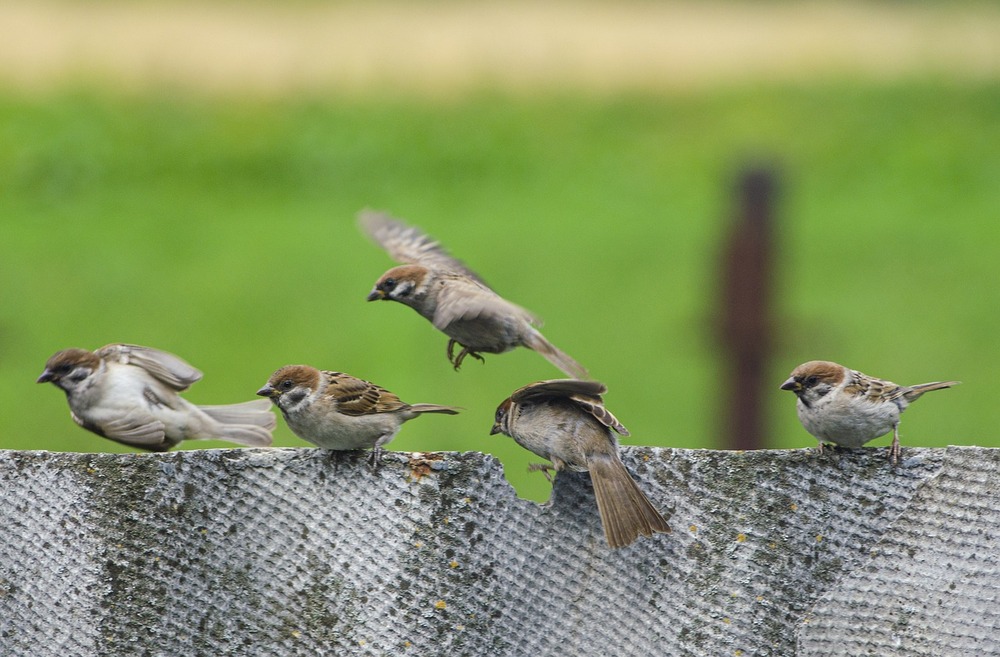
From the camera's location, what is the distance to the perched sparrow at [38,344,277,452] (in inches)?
146

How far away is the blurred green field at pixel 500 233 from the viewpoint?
9602 mm

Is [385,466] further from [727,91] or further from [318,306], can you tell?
[727,91]

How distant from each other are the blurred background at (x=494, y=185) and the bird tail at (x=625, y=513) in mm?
2594

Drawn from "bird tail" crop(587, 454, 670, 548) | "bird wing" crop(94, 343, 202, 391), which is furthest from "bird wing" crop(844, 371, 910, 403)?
"bird wing" crop(94, 343, 202, 391)

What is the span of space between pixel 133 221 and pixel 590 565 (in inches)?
434

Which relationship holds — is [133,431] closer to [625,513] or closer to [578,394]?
[578,394]

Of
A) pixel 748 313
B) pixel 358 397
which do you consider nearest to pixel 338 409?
pixel 358 397

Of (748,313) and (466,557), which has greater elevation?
(748,313)

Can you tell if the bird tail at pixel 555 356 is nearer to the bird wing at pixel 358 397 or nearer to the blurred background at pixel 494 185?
the blurred background at pixel 494 185

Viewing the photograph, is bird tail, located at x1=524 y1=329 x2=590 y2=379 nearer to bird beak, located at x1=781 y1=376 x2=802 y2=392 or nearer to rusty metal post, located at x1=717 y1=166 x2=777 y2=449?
rusty metal post, located at x1=717 y1=166 x2=777 y2=449

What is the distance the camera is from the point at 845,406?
330 cm

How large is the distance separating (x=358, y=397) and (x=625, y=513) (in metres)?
1.21

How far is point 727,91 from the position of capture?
1661 cm

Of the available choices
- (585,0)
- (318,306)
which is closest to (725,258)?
(318,306)
